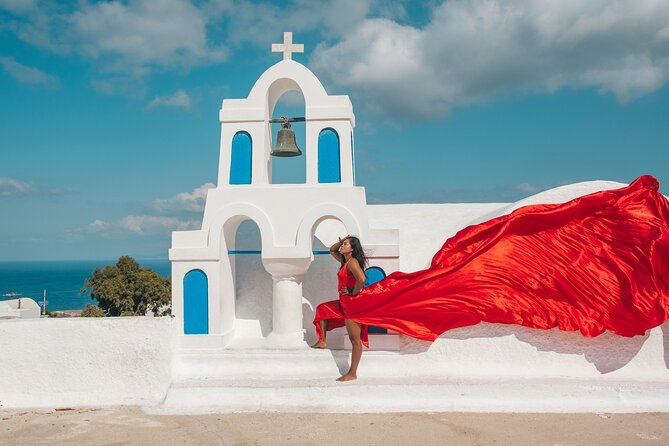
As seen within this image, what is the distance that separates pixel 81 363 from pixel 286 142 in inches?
158

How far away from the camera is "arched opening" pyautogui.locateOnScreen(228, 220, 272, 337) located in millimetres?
8883

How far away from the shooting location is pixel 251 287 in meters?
9.05

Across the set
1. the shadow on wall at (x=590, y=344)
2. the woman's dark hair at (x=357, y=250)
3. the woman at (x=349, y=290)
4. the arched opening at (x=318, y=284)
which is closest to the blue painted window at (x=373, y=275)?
the woman at (x=349, y=290)

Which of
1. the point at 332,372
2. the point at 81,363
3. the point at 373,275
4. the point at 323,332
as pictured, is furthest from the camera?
the point at 373,275

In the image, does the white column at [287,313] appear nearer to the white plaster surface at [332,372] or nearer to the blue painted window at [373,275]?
the white plaster surface at [332,372]

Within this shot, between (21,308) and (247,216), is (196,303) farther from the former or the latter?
(21,308)

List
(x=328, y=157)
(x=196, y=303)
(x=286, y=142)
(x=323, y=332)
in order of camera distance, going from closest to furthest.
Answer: (x=323, y=332), (x=196, y=303), (x=328, y=157), (x=286, y=142)

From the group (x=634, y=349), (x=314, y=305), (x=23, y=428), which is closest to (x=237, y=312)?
(x=314, y=305)

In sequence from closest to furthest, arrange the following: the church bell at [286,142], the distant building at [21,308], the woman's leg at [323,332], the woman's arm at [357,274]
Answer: the woman's arm at [357,274] → the woman's leg at [323,332] → the church bell at [286,142] → the distant building at [21,308]

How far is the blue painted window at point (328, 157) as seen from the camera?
7953mm

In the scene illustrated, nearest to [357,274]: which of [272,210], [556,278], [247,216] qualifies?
[272,210]

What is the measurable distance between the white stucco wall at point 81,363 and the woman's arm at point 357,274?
92.4 inches

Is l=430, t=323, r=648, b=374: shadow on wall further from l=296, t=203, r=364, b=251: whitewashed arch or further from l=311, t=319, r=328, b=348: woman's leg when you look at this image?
l=296, t=203, r=364, b=251: whitewashed arch

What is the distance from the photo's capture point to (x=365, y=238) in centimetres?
752
